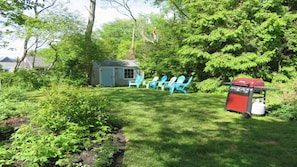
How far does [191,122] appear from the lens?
4.56m

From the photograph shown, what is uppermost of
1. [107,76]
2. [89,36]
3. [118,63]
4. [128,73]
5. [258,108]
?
[89,36]

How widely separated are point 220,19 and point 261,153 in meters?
8.10

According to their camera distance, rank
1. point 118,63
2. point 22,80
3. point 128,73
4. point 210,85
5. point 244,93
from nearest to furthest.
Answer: point 244,93 → point 210,85 → point 22,80 → point 118,63 → point 128,73

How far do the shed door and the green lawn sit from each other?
41.2 feet

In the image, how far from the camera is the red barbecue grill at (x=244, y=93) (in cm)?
511

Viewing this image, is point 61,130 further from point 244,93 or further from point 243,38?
point 243,38

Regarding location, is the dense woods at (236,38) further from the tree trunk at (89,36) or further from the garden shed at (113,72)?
the garden shed at (113,72)

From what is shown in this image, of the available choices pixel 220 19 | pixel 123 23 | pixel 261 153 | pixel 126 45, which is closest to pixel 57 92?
pixel 261 153

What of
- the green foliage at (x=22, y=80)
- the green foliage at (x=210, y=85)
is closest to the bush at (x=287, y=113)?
the green foliage at (x=210, y=85)

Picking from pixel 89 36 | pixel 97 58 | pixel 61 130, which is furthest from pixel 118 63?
pixel 61 130

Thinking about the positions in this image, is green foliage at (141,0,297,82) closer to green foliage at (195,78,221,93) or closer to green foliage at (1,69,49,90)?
green foliage at (195,78,221,93)

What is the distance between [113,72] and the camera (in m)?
17.9

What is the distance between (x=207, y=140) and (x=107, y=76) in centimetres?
1490

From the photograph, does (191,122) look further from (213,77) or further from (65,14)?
(65,14)
